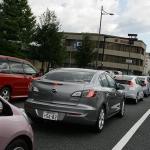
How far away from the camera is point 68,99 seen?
8.78 meters

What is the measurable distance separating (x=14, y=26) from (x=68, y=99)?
126 ft

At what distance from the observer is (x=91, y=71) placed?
10.1 meters

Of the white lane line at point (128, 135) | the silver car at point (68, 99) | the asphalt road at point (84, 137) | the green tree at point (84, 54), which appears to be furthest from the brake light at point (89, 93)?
the green tree at point (84, 54)

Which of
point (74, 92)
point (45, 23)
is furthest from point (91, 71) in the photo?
point (45, 23)

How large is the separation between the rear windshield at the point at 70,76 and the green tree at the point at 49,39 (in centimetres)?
3604

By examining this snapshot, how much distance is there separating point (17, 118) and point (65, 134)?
13.5 feet

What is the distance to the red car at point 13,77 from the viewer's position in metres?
12.8

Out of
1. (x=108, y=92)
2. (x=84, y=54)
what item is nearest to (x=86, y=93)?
(x=108, y=92)

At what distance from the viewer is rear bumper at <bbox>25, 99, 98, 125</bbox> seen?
342 inches

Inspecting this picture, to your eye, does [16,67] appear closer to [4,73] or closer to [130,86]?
[4,73]

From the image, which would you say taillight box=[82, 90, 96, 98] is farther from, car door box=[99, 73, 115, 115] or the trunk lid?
car door box=[99, 73, 115, 115]

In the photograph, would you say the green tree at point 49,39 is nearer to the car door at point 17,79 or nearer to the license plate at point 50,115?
the car door at point 17,79

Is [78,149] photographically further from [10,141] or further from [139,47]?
[139,47]

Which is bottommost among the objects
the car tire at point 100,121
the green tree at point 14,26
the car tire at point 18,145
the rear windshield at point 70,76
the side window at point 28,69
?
the car tire at point 100,121
